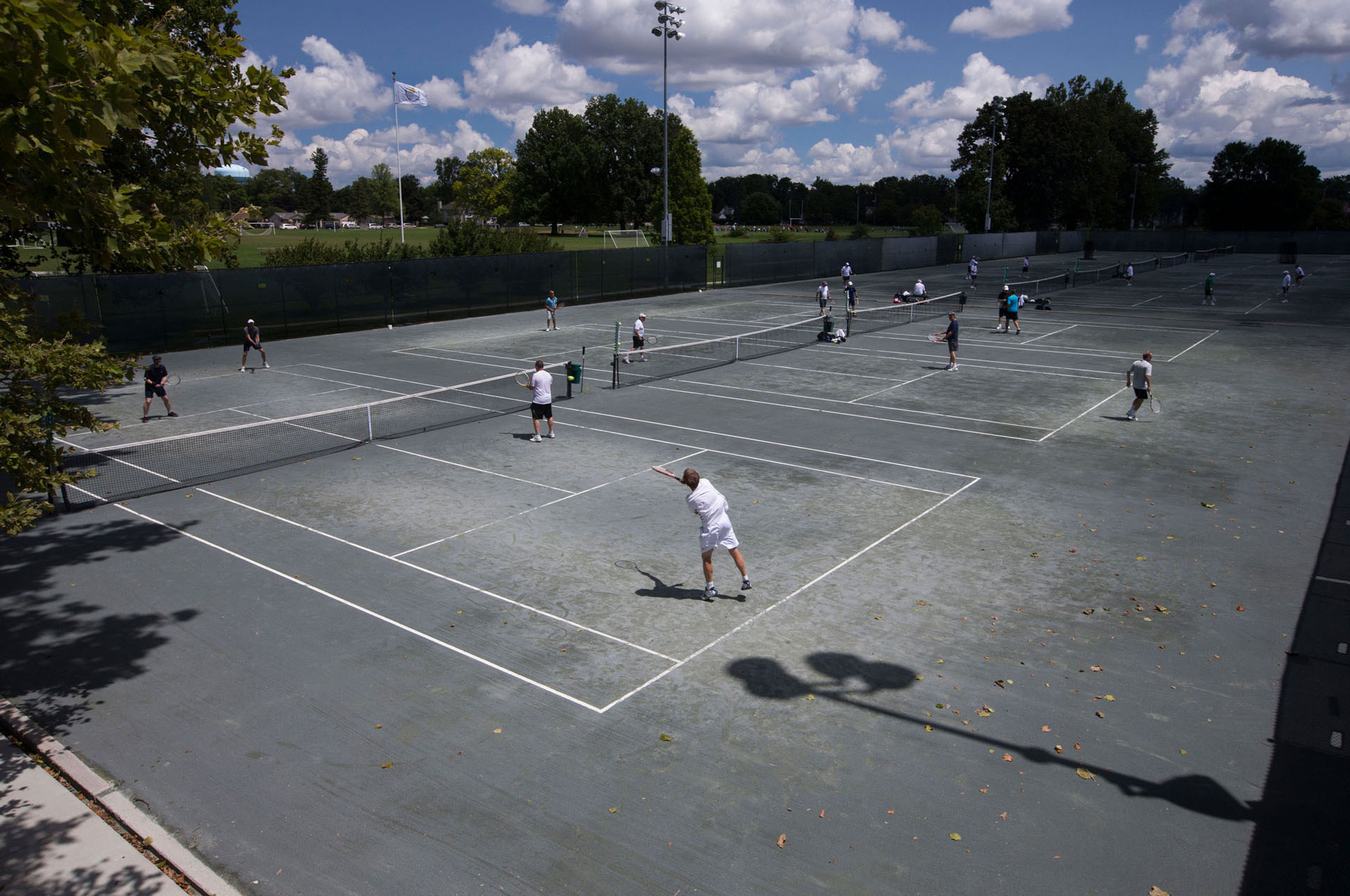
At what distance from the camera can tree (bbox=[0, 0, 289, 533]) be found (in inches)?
234

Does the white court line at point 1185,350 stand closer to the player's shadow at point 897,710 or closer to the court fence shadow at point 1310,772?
the court fence shadow at point 1310,772

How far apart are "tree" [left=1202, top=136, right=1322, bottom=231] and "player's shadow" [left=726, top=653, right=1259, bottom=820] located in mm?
143892

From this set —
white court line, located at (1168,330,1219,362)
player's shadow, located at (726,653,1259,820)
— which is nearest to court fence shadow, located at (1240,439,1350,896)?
player's shadow, located at (726,653,1259,820)

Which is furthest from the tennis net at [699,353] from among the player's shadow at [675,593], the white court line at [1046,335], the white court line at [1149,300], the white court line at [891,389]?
the white court line at [1149,300]

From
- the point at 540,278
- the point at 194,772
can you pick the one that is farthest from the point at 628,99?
the point at 194,772

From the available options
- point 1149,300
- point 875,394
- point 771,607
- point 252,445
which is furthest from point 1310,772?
point 1149,300

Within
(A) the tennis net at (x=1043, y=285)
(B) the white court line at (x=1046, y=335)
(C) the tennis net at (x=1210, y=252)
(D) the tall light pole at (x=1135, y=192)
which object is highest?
(D) the tall light pole at (x=1135, y=192)

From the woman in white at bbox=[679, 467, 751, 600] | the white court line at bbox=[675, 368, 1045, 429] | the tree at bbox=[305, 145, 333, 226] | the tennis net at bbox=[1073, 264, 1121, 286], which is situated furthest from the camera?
the tree at bbox=[305, 145, 333, 226]

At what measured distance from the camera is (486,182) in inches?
4852

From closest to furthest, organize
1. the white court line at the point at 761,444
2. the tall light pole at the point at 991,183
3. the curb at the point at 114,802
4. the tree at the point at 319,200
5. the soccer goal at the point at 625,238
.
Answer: the curb at the point at 114,802 < the white court line at the point at 761,444 < the tall light pole at the point at 991,183 < the soccer goal at the point at 625,238 < the tree at the point at 319,200

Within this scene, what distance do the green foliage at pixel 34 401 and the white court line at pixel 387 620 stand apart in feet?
9.65

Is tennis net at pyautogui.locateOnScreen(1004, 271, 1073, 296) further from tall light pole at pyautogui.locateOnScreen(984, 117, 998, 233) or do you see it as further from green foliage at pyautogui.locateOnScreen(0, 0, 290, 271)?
green foliage at pyautogui.locateOnScreen(0, 0, 290, 271)

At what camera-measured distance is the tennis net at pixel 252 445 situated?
16594 millimetres

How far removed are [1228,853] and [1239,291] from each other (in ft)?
198
